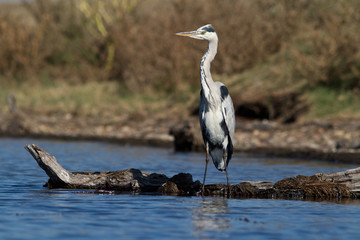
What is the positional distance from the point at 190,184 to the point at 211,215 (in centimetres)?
190

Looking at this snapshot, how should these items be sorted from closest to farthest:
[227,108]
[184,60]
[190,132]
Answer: [227,108] → [190,132] → [184,60]

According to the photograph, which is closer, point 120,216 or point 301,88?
point 120,216

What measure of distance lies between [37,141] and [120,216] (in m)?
14.9

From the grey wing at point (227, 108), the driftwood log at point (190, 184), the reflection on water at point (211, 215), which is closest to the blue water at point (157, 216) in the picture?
the reflection on water at point (211, 215)

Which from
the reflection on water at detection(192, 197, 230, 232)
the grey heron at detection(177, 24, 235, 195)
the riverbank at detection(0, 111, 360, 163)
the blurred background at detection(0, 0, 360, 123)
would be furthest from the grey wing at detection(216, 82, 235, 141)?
the blurred background at detection(0, 0, 360, 123)

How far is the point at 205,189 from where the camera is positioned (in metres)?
10.2

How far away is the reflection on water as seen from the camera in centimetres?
761

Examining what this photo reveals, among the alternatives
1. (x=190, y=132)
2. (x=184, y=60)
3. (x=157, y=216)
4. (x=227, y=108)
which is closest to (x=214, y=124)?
(x=227, y=108)

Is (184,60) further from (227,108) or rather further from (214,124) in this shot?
(214,124)

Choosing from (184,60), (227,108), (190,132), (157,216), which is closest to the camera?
(157,216)

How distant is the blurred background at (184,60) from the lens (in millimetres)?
22922

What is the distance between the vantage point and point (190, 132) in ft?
59.0

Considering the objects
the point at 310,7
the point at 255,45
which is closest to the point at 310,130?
the point at 255,45

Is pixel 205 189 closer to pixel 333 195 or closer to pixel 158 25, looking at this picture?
pixel 333 195
